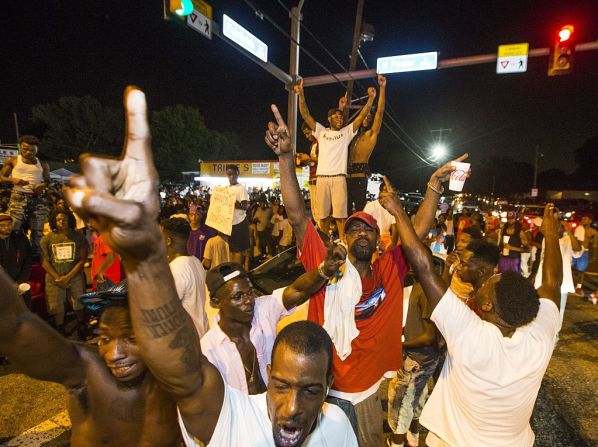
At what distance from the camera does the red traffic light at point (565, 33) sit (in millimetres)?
9070

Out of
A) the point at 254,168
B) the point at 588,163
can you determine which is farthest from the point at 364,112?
the point at 588,163

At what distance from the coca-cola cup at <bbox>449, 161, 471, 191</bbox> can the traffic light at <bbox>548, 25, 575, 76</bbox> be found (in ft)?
30.4

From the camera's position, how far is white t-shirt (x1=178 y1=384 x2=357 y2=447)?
4.21 feet

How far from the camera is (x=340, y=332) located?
2.55 m

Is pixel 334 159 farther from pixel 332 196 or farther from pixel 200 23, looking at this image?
pixel 200 23

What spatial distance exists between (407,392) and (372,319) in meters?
1.31

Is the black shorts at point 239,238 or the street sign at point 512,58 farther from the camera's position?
the street sign at point 512,58

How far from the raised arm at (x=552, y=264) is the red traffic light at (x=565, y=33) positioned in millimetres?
9030

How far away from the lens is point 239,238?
21.7ft

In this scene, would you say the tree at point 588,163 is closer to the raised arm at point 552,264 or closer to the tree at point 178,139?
the tree at point 178,139

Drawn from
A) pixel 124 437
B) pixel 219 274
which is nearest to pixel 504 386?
pixel 219 274

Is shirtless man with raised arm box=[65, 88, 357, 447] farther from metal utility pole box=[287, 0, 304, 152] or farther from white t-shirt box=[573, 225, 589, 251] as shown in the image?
white t-shirt box=[573, 225, 589, 251]

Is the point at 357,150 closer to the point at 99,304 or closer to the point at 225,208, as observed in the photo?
the point at 225,208

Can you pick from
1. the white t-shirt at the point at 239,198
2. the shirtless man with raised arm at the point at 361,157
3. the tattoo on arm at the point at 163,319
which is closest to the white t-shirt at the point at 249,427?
the tattoo on arm at the point at 163,319
